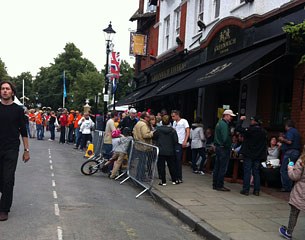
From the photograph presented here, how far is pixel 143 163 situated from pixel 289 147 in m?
3.28

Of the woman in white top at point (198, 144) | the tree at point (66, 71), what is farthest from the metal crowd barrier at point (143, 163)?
the tree at point (66, 71)

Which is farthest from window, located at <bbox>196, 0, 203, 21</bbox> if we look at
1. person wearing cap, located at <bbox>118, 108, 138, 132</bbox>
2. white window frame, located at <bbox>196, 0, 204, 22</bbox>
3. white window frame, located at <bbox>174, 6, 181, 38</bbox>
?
person wearing cap, located at <bbox>118, 108, 138, 132</bbox>

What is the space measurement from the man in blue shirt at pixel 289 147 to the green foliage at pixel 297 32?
1.75m

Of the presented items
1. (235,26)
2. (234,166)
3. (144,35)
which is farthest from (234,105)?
(144,35)

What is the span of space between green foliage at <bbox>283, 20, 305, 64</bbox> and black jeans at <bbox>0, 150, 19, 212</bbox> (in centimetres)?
522

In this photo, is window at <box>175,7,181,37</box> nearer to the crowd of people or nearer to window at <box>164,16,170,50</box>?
window at <box>164,16,170,50</box>

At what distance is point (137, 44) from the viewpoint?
23438mm

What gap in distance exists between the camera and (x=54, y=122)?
75.3 feet

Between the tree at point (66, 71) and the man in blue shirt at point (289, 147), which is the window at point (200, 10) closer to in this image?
the man in blue shirt at point (289, 147)

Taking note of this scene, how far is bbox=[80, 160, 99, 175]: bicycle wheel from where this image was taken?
36.2 feet

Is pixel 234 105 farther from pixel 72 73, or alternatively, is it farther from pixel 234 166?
pixel 72 73

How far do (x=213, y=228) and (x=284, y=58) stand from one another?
18.6 ft

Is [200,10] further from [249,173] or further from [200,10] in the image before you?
[249,173]

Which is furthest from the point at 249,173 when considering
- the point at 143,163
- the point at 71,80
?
the point at 71,80
